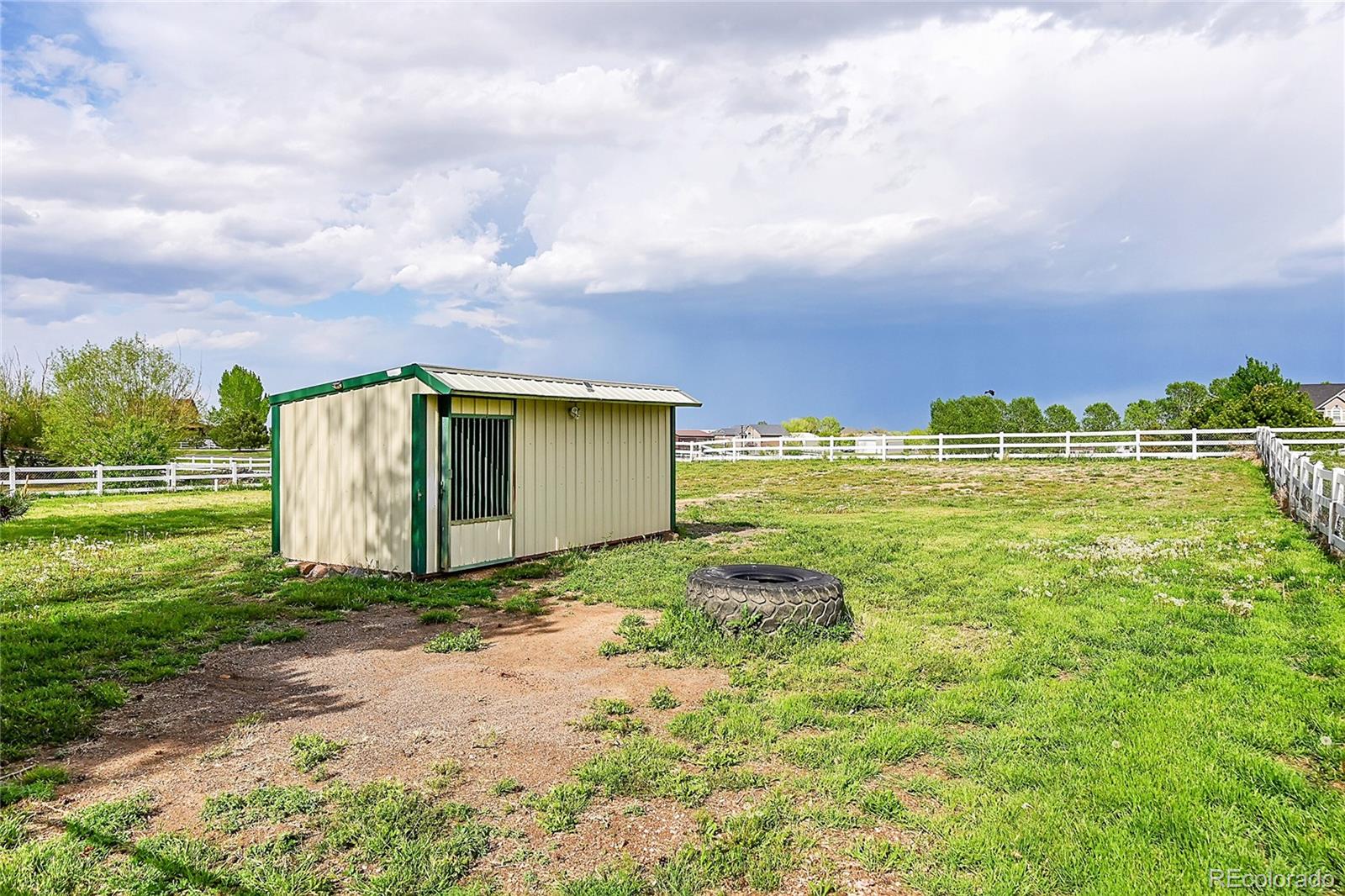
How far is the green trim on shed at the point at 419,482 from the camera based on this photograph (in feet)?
28.9

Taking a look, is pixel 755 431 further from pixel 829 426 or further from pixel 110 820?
pixel 110 820

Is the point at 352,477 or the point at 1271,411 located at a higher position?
the point at 1271,411

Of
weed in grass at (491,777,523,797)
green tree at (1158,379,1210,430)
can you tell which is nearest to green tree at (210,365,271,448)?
weed in grass at (491,777,523,797)

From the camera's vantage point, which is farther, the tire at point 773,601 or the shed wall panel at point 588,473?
the shed wall panel at point 588,473

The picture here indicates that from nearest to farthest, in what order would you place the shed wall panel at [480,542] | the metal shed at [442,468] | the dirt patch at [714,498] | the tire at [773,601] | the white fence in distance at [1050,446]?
the tire at [773,601] → the metal shed at [442,468] → the shed wall panel at [480,542] → the dirt patch at [714,498] → the white fence in distance at [1050,446]

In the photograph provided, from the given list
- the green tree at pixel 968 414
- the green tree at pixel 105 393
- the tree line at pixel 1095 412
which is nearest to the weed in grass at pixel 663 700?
the green tree at pixel 105 393

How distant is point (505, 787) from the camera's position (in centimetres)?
362

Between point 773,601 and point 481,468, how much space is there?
15.7ft

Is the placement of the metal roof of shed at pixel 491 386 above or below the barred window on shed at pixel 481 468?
above

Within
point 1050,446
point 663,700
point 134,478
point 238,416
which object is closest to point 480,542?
point 663,700

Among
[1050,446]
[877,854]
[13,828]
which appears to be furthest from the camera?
[1050,446]

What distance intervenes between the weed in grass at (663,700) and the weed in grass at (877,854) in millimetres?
1763
